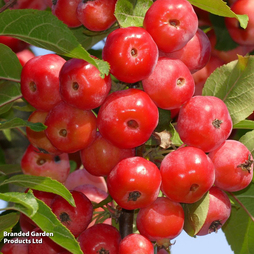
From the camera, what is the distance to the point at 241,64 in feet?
6.01

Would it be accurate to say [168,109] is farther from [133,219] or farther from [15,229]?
[15,229]

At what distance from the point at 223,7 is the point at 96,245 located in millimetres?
946

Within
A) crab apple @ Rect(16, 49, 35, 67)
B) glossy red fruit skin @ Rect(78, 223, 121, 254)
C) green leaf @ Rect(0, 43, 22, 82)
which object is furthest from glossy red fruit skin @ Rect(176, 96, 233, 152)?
crab apple @ Rect(16, 49, 35, 67)

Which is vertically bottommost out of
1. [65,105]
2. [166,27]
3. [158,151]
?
[158,151]

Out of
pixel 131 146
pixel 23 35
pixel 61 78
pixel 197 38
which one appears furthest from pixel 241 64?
pixel 23 35

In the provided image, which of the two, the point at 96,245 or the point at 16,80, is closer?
the point at 96,245

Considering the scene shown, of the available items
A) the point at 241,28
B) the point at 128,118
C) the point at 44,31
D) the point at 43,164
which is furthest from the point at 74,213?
the point at 241,28

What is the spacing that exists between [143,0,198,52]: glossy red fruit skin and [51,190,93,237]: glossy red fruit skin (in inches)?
23.5

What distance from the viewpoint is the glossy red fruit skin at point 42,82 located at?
1.72 meters

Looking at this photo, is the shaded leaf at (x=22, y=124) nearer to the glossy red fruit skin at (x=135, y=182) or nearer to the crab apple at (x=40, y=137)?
the crab apple at (x=40, y=137)

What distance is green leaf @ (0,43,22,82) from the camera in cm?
199

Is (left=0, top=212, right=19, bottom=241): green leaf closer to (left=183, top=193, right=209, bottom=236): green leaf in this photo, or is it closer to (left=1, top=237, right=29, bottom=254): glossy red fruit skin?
(left=1, top=237, right=29, bottom=254): glossy red fruit skin

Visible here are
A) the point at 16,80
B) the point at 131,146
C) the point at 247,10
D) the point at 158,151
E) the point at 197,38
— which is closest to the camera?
the point at 131,146

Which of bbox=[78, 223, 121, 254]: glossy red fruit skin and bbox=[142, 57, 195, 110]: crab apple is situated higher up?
bbox=[142, 57, 195, 110]: crab apple
